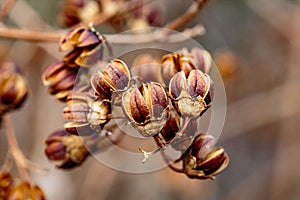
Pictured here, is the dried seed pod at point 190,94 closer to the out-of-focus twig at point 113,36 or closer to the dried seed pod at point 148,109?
the dried seed pod at point 148,109

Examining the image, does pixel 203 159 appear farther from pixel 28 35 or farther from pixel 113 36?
pixel 28 35

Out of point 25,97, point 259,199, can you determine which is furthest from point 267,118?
point 25,97

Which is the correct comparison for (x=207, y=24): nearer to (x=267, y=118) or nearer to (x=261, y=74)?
(x=261, y=74)

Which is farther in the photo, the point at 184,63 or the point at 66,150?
the point at 66,150

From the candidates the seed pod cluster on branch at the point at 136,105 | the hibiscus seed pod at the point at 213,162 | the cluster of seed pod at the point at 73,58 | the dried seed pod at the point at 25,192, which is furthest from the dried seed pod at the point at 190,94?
the dried seed pod at the point at 25,192

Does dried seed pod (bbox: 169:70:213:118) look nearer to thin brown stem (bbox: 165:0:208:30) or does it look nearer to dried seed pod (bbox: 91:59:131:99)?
dried seed pod (bbox: 91:59:131:99)

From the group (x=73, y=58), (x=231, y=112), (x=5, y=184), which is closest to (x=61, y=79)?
(x=73, y=58)

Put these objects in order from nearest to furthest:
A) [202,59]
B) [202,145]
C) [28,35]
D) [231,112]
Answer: [202,145] < [202,59] < [28,35] < [231,112]
